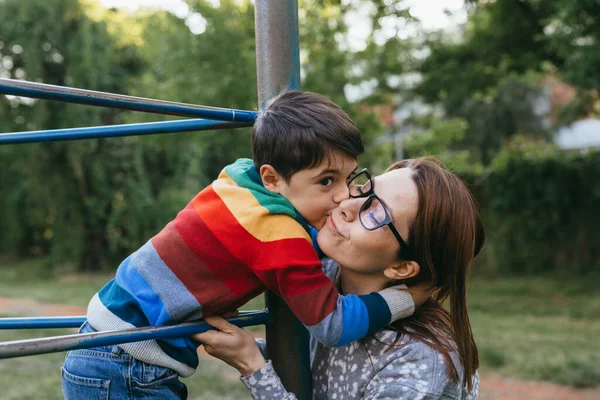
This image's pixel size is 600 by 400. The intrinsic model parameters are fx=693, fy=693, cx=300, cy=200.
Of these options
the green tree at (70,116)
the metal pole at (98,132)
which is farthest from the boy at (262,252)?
the green tree at (70,116)

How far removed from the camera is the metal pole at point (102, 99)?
1.12 meters

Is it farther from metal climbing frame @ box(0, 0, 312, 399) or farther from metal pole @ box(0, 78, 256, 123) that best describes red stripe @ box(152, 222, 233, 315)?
metal pole @ box(0, 78, 256, 123)

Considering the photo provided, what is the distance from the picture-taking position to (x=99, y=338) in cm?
121

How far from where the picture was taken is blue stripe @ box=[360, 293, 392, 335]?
55.4 inches

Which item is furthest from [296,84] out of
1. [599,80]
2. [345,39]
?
[345,39]

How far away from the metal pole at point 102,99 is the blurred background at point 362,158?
7.93 feet

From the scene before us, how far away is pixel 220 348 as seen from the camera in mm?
1440

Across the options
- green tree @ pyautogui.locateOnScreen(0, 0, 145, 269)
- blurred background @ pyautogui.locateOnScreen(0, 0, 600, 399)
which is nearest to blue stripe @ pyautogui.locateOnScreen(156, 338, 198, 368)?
blurred background @ pyautogui.locateOnScreen(0, 0, 600, 399)

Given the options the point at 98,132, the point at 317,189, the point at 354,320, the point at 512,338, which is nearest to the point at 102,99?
the point at 98,132

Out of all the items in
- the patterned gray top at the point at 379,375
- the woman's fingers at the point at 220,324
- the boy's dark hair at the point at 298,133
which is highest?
the boy's dark hair at the point at 298,133

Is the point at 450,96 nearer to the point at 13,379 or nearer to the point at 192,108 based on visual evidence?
the point at 13,379

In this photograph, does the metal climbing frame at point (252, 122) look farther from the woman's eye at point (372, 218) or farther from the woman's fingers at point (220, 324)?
the woman's eye at point (372, 218)

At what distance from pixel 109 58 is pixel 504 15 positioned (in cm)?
754

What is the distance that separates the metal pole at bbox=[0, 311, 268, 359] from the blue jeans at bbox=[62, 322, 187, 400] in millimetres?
137
